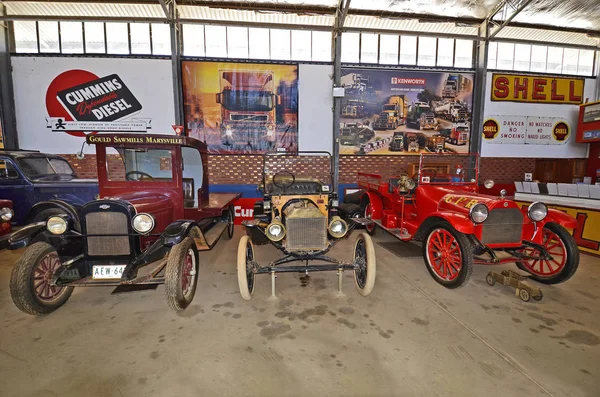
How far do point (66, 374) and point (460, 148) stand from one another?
33.3ft

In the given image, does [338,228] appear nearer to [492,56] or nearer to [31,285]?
[31,285]

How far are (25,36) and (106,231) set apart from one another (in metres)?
8.59

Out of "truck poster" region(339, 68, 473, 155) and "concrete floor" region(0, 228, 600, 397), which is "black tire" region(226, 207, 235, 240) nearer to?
"concrete floor" region(0, 228, 600, 397)

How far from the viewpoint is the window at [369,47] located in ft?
27.8

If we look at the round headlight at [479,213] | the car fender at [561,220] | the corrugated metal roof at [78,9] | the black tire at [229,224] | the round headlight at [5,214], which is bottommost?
the black tire at [229,224]

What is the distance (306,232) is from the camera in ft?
11.0

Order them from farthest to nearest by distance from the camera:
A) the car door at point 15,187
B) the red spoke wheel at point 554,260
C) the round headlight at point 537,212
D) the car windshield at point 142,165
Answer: the car door at point 15,187
the car windshield at point 142,165
the round headlight at point 537,212
the red spoke wheel at point 554,260

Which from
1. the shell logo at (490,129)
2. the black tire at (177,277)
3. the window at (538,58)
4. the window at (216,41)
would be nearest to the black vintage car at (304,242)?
the black tire at (177,277)

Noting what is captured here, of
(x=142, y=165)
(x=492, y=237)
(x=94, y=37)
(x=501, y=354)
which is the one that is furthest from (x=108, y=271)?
(x=94, y=37)

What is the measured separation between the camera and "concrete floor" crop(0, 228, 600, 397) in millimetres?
2043

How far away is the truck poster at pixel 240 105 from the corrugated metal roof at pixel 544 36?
6660 millimetres

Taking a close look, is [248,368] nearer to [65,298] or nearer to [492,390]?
Result: [492,390]

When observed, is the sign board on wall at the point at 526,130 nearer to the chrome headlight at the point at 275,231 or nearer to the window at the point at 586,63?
the window at the point at 586,63

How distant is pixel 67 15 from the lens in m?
7.48
